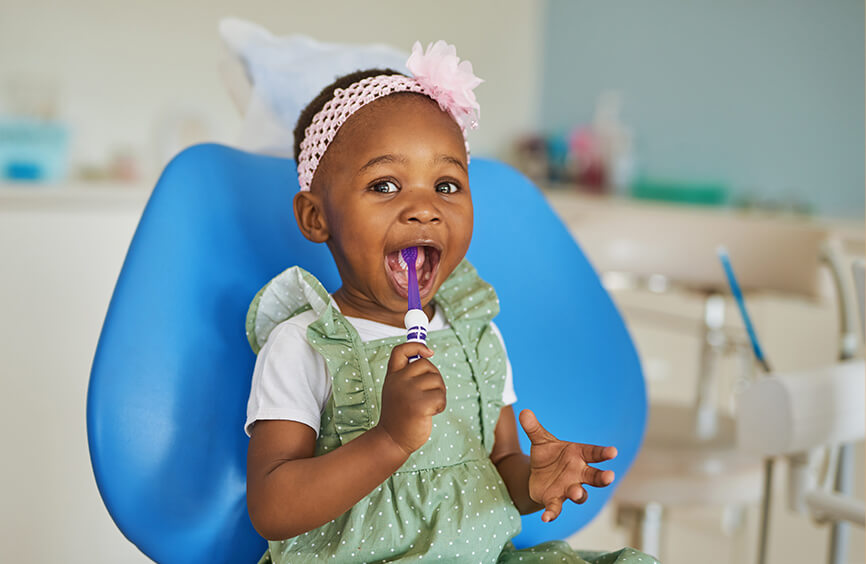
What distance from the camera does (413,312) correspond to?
2.18 feet

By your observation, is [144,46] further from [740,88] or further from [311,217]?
[311,217]

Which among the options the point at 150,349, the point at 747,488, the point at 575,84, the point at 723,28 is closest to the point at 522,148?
the point at 575,84

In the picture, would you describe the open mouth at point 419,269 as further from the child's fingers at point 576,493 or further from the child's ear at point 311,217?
the child's fingers at point 576,493

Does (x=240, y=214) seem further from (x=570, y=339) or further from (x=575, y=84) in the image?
(x=575, y=84)

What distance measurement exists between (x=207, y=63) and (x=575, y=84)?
57.7 inches

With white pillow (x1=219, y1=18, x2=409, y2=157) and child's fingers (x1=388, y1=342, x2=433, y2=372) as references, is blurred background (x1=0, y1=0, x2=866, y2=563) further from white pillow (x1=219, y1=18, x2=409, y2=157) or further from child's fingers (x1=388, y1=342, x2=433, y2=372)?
child's fingers (x1=388, y1=342, x2=433, y2=372)

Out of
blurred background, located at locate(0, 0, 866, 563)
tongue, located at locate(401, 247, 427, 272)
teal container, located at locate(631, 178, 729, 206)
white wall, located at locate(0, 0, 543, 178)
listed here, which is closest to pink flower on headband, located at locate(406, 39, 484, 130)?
tongue, located at locate(401, 247, 427, 272)

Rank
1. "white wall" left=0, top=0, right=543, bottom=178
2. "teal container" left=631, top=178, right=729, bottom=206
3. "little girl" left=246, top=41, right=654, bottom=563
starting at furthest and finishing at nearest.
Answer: "teal container" left=631, top=178, right=729, bottom=206
"white wall" left=0, top=0, right=543, bottom=178
"little girl" left=246, top=41, right=654, bottom=563

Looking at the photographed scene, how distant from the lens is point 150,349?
2.55 ft

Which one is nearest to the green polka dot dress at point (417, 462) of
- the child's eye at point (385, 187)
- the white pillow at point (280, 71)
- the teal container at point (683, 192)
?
the child's eye at point (385, 187)

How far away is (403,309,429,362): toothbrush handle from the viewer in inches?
25.8

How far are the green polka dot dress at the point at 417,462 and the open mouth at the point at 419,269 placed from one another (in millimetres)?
60

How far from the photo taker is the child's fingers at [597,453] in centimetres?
66

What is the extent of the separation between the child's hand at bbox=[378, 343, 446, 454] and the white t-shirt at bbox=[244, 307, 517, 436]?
4.8 inches
